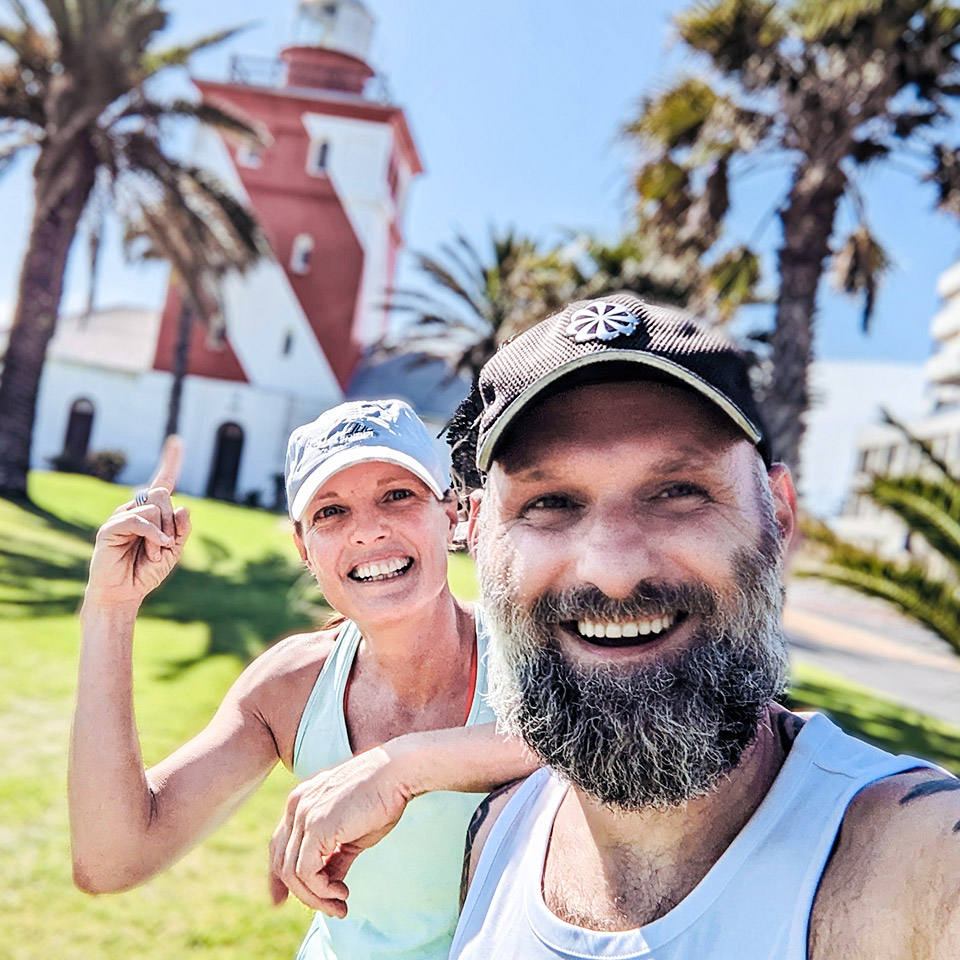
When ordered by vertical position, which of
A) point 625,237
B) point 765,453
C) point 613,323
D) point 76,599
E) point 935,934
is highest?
point 625,237

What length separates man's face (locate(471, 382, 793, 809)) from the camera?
1.26 meters

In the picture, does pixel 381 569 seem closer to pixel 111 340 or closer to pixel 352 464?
pixel 352 464

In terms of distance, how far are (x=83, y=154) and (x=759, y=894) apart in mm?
16043

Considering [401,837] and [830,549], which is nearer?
[401,837]

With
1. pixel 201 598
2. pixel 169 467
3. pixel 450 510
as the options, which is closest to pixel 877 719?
pixel 201 598

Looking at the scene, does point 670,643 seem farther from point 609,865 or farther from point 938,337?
point 938,337

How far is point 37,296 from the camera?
1480cm

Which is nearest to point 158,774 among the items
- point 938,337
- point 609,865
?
point 609,865

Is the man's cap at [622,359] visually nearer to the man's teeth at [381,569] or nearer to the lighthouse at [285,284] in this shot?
the man's teeth at [381,569]

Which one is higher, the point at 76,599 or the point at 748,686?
the point at 748,686

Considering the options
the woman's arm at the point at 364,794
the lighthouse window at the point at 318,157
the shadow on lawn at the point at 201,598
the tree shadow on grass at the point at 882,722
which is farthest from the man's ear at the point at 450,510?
the lighthouse window at the point at 318,157

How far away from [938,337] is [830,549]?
140ft

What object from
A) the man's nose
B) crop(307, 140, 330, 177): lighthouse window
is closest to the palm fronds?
the man's nose

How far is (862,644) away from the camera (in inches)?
715
